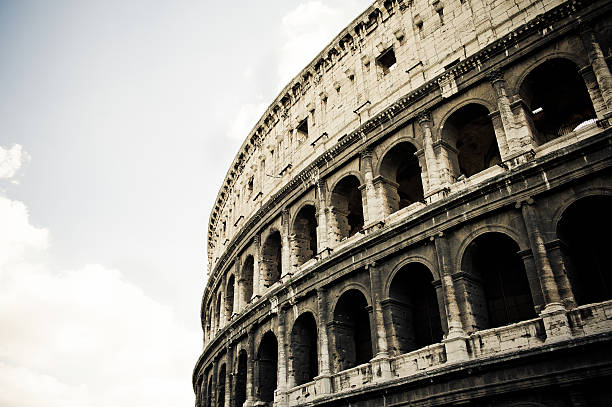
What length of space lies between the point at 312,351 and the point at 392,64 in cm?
984

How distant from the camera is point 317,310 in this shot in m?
15.8

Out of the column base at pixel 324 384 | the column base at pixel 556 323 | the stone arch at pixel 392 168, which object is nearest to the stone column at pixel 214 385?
the column base at pixel 324 384

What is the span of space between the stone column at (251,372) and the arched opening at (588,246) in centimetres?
1120

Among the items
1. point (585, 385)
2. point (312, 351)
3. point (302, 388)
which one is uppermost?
point (312, 351)

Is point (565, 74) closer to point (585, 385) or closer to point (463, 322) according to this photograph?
point (463, 322)

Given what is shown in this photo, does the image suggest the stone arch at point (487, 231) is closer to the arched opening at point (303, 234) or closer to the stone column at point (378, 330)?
the stone column at point (378, 330)

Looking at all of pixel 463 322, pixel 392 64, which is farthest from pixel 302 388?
pixel 392 64

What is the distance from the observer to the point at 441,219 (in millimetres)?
13070

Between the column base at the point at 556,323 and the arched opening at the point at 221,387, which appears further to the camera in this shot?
the arched opening at the point at 221,387

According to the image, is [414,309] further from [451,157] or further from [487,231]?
[451,157]

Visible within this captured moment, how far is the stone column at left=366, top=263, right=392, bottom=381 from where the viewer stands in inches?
511

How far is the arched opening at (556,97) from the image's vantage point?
43.2 ft

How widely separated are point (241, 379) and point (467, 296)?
11057 mm

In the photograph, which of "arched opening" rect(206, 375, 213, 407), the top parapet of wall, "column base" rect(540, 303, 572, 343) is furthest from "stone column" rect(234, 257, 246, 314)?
"column base" rect(540, 303, 572, 343)
